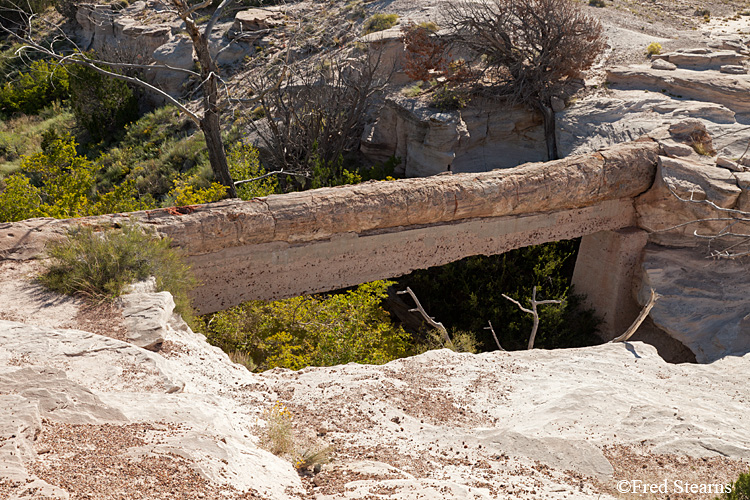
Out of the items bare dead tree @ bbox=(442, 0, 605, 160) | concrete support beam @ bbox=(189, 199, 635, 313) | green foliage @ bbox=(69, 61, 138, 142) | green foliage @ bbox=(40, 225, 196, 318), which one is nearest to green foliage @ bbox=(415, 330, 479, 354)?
concrete support beam @ bbox=(189, 199, 635, 313)

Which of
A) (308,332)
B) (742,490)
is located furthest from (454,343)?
(742,490)

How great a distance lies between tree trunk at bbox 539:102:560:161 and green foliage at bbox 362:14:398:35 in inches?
333

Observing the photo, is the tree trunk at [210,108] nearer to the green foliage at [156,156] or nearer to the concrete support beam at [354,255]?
the concrete support beam at [354,255]

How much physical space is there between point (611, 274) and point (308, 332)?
17.2 ft

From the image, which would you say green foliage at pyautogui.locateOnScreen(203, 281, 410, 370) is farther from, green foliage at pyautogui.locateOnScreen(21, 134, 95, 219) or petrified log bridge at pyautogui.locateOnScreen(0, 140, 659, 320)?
green foliage at pyautogui.locateOnScreen(21, 134, 95, 219)

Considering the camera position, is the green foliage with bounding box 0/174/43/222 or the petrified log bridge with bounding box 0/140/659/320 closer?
the petrified log bridge with bounding box 0/140/659/320

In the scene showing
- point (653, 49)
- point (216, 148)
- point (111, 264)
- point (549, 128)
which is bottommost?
point (549, 128)

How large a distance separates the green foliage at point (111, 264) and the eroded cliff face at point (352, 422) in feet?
1.64

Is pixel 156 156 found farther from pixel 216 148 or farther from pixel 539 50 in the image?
pixel 539 50

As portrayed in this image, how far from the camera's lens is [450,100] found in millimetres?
16234

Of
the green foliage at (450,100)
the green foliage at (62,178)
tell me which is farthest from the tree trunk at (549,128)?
the green foliage at (62,178)

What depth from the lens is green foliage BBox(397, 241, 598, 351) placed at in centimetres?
1092

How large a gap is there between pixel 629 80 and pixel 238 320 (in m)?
11.5

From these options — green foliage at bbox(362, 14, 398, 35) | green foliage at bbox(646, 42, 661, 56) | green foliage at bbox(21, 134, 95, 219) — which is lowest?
green foliage at bbox(21, 134, 95, 219)
